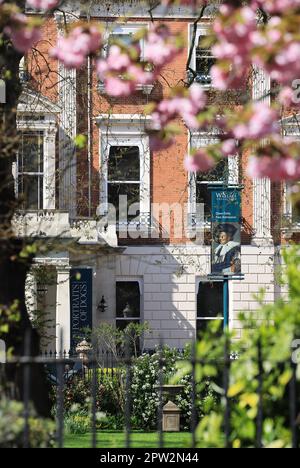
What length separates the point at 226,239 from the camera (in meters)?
30.6

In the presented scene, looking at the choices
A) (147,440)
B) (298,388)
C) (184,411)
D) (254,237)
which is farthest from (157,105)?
(254,237)

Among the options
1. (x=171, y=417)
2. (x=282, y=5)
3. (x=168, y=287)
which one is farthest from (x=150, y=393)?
(x=282, y=5)

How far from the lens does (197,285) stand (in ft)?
112

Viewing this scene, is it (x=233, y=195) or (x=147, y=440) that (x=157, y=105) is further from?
(x=233, y=195)

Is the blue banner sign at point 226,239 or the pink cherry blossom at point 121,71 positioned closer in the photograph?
the pink cherry blossom at point 121,71

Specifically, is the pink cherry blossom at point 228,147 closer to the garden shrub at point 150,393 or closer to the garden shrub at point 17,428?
the garden shrub at point 17,428

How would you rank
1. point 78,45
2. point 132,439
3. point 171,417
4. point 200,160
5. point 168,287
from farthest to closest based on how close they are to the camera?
point 168,287, point 171,417, point 132,439, point 78,45, point 200,160

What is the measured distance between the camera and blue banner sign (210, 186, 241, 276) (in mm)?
30125

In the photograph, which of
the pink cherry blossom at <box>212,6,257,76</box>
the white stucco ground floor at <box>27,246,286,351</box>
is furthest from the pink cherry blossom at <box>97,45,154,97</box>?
the white stucco ground floor at <box>27,246,286,351</box>

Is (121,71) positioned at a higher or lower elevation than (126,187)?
lower

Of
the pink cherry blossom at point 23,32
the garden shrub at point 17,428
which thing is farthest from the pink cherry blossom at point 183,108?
the garden shrub at point 17,428

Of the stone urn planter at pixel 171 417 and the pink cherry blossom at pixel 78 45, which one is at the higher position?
the pink cherry blossom at pixel 78 45

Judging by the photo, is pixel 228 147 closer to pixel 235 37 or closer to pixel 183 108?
pixel 183 108

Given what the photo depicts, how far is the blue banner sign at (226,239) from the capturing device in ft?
98.8
